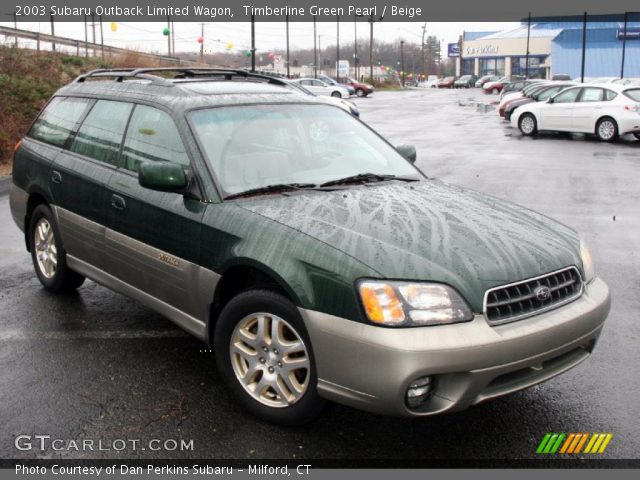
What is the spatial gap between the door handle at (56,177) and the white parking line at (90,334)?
114cm

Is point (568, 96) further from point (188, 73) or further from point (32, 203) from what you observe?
point (32, 203)

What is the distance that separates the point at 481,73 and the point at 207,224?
103384 millimetres

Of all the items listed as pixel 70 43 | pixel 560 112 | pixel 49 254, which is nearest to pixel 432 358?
pixel 49 254

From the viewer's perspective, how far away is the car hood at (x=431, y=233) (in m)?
3.17

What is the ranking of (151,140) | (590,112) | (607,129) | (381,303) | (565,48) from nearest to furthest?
(381,303), (151,140), (607,129), (590,112), (565,48)

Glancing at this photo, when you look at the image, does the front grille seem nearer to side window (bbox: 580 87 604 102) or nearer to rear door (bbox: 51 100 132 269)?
rear door (bbox: 51 100 132 269)

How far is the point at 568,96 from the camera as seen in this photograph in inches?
779

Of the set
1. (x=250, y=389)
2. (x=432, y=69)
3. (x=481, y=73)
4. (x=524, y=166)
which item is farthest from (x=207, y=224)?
(x=432, y=69)

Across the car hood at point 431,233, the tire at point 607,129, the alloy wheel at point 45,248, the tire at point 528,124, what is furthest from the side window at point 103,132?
the tire at point 528,124

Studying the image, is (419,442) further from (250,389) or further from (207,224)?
(207,224)

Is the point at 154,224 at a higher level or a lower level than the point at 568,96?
lower

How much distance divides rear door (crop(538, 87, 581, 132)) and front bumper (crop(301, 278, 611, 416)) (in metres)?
17.7

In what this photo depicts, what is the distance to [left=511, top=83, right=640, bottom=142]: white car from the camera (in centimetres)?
1811

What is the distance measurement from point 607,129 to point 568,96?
1.75 meters
